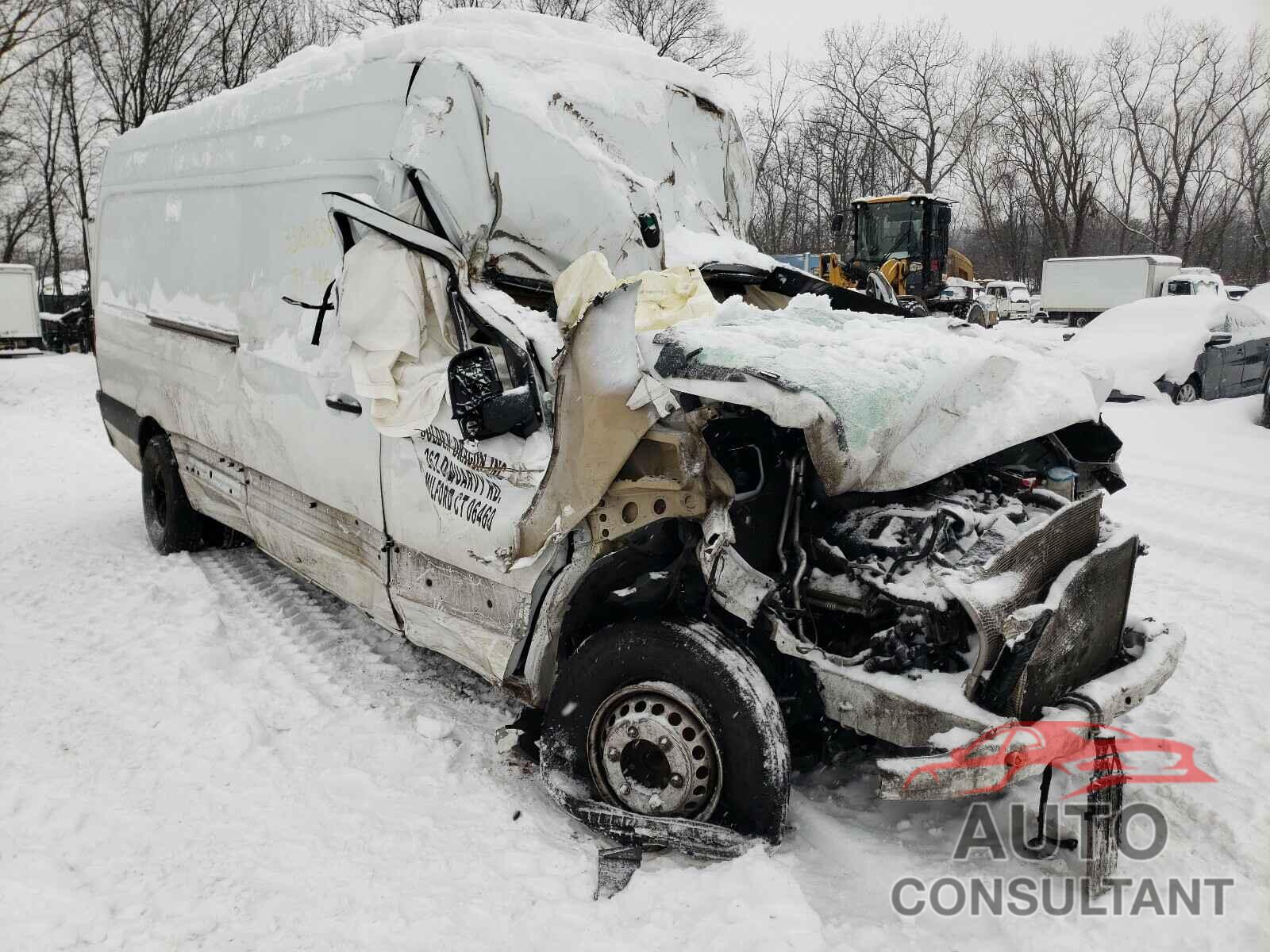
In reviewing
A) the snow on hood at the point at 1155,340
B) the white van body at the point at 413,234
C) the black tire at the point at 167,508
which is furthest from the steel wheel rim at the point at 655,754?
the snow on hood at the point at 1155,340

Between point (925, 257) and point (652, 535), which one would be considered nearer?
point (652, 535)

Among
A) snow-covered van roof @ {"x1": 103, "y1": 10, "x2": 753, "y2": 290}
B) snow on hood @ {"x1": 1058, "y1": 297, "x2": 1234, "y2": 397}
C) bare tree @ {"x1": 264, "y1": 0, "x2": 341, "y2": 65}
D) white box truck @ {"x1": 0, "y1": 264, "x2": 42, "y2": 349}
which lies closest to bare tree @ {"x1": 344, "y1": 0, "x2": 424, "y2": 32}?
bare tree @ {"x1": 264, "y1": 0, "x2": 341, "y2": 65}

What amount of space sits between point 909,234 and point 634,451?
20693mm

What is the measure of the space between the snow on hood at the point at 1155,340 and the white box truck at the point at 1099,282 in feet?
51.1

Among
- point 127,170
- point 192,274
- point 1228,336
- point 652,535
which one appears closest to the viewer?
point 652,535

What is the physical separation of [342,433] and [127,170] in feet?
11.2

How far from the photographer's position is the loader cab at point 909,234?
2114 cm

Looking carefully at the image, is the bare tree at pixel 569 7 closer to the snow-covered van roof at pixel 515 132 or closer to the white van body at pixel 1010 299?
the white van body at pixel 1010 299

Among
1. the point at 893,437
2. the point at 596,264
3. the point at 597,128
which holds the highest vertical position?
the point at 597,128

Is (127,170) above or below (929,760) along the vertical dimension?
above

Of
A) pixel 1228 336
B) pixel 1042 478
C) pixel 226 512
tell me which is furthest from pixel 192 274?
pixel 1228 336

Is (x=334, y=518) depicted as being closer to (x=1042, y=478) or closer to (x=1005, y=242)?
(x=1042, y=478)

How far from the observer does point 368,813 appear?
126 inches

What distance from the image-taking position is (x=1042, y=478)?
3.54m
